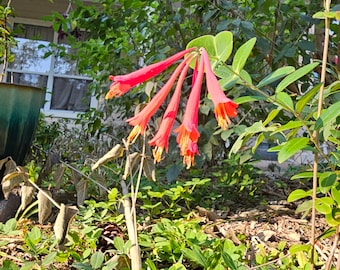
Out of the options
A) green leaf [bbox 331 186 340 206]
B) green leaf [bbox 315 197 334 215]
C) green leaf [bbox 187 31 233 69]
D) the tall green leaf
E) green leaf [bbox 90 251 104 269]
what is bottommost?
green leaf [bbox 90 251 104 269]

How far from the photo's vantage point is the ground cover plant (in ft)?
2.73

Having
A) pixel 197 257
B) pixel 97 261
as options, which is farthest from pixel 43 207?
pixel 197 257

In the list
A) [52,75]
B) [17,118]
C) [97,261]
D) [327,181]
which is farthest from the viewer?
[52,75]

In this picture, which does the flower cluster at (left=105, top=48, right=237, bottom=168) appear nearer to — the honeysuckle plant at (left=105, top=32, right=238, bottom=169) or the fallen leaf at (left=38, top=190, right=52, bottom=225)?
the honeysuckle plant at (left=105, top=32, right=238, bottom=169)

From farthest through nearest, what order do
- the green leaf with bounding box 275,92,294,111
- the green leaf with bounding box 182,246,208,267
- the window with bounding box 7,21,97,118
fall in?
the window with bounding box 7,21,97,118 < the green leaf with bounding box 182,246,208,267 < the green leaf with bounding box 275,92,294,111

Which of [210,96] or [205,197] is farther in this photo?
[205,197]

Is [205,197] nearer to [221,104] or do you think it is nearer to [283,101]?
[283,101]

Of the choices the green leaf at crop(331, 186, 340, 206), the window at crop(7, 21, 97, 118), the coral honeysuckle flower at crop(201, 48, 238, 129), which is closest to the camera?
the coral honeysuckle flower at crop(201, 48, 238, 129)

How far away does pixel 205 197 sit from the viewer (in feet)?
7.29

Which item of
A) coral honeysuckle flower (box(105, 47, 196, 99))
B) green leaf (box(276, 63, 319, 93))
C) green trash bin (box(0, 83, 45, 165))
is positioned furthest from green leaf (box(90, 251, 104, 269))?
green trash bin (box(0, 83, 45, 165))

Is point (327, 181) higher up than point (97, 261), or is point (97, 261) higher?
point (327, 181)

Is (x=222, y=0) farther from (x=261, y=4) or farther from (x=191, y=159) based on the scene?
(x=191, y=159)

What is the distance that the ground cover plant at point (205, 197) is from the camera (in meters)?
0.83

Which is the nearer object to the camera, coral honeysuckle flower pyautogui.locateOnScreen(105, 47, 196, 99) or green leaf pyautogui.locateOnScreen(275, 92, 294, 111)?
coral honeysuckle flower pyautogui.locateOnScreen(105, 47, 196, 99)
